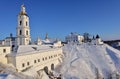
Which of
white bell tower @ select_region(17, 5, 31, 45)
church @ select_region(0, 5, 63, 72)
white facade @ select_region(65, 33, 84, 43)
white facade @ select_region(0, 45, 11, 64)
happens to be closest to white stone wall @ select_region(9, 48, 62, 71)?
church @ select_region(0, 5, 63, 72)

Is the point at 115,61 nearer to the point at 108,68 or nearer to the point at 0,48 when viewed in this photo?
the point at 108,68

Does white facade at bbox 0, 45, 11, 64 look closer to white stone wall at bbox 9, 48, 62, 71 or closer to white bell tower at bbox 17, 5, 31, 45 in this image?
white stone wall at bbox 9, 48, 62, 71

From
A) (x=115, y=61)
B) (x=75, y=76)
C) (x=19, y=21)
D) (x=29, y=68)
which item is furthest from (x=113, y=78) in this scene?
(x=19, y=21)

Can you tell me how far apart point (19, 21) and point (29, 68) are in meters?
18.9

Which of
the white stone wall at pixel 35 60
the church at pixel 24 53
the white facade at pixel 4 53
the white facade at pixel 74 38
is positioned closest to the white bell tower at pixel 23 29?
the church at pixel 24 53

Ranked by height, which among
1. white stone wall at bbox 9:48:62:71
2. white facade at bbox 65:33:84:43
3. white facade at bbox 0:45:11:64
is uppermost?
white facade at bbox 65:33:84:43

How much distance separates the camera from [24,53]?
23.6 meters

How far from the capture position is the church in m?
21.2

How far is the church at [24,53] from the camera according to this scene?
835 inches

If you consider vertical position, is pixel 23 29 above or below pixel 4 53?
above

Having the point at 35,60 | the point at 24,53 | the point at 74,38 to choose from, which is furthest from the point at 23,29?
the point at 74,38

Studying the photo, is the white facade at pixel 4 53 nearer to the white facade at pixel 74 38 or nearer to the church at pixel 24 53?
the church at pixel 24 53

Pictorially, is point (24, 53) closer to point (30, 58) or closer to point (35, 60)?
point (30, 58)

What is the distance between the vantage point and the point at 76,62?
125ft
